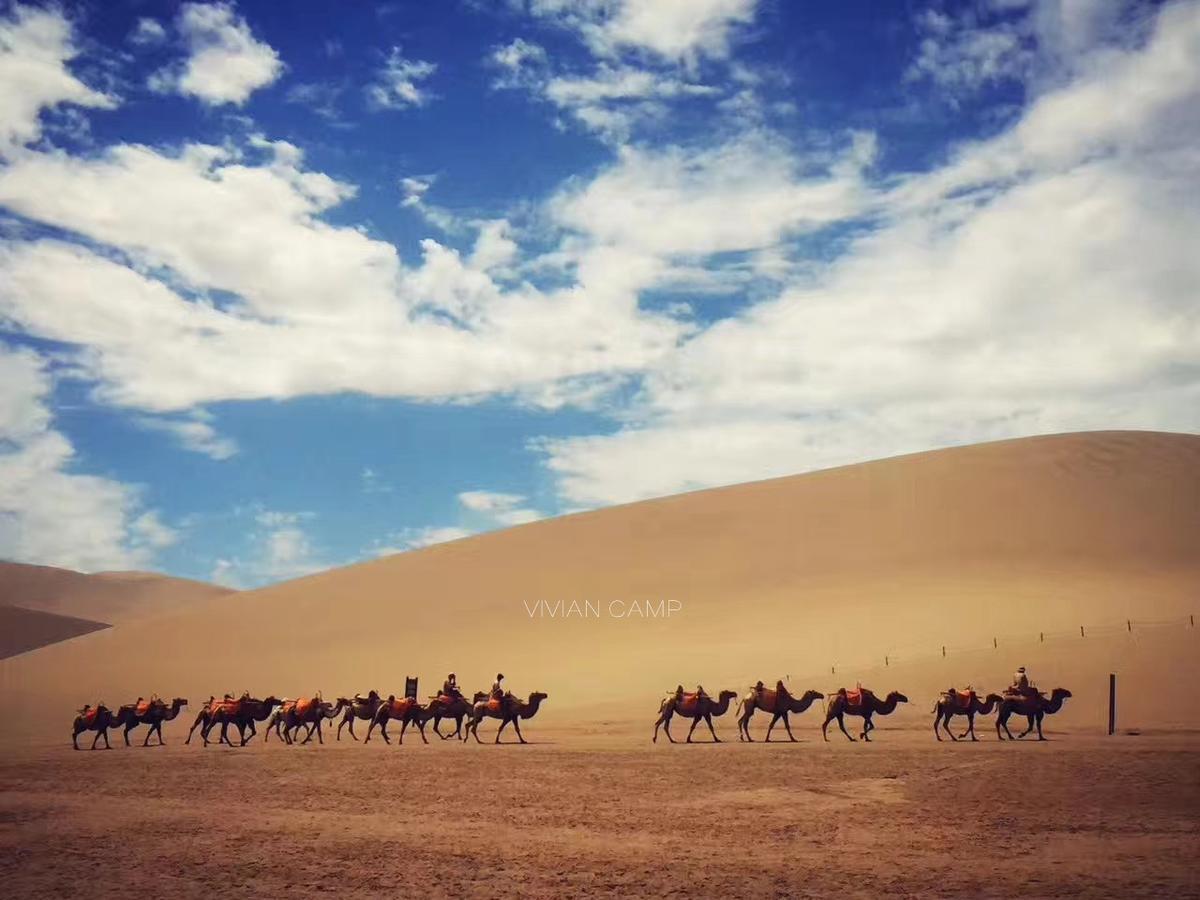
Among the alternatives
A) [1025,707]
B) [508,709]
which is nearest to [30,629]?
[508,709]

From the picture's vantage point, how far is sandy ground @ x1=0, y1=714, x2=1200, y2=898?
35.5 feet

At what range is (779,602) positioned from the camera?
50.1 m

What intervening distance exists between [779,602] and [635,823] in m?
36.9

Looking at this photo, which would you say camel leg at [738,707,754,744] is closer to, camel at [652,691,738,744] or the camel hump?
camel at [652,691,738,744]

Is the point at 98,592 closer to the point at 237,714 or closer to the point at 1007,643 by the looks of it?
the point at 237,714

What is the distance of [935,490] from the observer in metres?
65.2

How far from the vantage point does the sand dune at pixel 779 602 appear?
35.6 metres

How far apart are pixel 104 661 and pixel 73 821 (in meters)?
44.3

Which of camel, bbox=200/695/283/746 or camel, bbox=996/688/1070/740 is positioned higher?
camel, bbox=996/688/1070/740

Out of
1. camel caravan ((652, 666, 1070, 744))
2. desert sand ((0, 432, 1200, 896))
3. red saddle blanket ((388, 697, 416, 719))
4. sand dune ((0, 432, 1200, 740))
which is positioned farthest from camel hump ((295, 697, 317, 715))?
camel caravan ((652, 666, 1070, 744))

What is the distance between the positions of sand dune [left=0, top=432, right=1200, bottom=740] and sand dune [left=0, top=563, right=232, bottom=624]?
4118 inches

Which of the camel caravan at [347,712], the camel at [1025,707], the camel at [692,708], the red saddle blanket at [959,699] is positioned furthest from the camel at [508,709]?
the camel at [1025,707]

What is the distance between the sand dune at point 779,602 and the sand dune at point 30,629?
47571mm

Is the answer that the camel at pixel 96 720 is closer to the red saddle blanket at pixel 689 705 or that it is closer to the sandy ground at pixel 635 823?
the sandy ground at pixel 635 823
